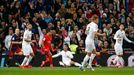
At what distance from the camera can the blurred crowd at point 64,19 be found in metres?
27.9

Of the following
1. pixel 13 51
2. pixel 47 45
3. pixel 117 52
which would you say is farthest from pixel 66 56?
pixel 13 51

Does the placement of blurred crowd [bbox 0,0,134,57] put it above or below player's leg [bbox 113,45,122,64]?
above

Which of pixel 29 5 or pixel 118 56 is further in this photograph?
pixel 29 5

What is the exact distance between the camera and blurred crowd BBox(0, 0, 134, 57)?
27.9 meters

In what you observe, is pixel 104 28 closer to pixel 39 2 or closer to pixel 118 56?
pixel 118 56

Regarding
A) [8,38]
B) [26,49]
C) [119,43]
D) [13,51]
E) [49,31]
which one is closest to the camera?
[26,49]

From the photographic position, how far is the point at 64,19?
2891 centimetres

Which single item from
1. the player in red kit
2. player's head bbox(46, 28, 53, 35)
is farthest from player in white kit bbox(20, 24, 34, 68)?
player's head bbox(46, 28, 53, 35)

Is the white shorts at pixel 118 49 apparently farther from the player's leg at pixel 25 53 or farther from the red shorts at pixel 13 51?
the red shorts at pixel 13 51

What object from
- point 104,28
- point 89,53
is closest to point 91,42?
point 89,53

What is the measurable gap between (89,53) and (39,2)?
27.7ft

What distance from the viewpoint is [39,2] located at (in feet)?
99.5

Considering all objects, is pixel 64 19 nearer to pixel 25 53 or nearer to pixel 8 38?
pixel 8 38

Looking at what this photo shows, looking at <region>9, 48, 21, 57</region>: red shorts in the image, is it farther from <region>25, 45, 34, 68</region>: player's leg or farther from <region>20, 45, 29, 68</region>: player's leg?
<region>25, 45, 34, 68</region>: player's leg
